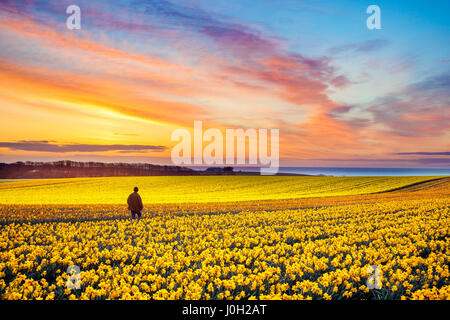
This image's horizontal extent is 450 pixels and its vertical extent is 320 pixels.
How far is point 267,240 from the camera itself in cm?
1167

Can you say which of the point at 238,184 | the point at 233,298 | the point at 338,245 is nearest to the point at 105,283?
the point at 233,298

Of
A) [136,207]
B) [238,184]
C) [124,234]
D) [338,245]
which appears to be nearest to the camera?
[338,245]

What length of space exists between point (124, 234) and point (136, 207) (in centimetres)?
516

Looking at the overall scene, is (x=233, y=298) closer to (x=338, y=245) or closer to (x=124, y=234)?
(x=338, y=245)

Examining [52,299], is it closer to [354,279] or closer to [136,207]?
[354,279]

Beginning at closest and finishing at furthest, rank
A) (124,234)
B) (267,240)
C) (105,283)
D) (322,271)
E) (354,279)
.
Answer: (105,283) → (354,279) → (322,271) → (267,240) → (124,234)

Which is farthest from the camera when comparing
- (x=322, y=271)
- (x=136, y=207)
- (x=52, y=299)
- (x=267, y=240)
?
(x=136, y=207)

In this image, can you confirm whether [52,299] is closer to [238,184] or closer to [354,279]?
[354,279]

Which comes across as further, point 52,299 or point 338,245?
point 338,245

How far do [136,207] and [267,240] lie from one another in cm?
957

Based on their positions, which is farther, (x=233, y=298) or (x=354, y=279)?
(x=354, y=279)
